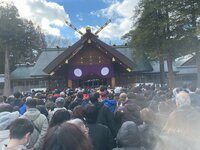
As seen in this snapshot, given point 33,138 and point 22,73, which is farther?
point 22,73

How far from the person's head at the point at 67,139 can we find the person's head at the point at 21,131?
1.81 feet

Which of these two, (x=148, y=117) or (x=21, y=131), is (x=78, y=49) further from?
(x=21, y=131)

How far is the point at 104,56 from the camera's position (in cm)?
2336

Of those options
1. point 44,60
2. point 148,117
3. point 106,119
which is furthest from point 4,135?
point 44,60

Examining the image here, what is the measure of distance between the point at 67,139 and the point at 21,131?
2.71ft

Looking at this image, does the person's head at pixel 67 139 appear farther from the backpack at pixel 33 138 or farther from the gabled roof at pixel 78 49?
the gabled roof at pixel 78 49

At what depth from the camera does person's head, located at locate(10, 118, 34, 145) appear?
266 centimetres

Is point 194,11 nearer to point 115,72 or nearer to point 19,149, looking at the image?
point 115,72

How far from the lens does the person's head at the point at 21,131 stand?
2.66 m

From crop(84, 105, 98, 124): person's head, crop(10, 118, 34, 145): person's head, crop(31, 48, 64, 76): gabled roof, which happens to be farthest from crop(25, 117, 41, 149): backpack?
crop(31, 48, 64, 76): gabled roof

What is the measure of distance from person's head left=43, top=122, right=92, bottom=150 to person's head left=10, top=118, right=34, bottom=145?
55 cm

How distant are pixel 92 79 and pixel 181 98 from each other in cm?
2003

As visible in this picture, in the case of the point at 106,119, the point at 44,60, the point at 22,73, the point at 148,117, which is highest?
the point at 44,60

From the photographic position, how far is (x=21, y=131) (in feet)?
8.86
